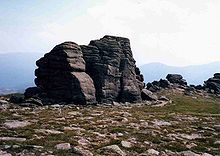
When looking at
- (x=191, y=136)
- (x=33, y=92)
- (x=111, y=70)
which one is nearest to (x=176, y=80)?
(x=111, y=70)

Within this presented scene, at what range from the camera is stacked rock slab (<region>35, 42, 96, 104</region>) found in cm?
6125

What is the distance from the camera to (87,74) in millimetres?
66250

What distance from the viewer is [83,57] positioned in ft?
226

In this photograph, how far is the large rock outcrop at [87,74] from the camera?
2446 inches

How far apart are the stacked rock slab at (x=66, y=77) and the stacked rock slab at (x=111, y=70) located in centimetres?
227

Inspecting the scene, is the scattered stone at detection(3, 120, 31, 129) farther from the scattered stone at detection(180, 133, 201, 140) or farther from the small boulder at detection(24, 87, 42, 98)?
the small boulder at detection(24, 87, 42, 98)

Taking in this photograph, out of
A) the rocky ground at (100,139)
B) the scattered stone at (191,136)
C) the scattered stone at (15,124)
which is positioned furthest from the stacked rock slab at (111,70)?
the scattered stone at (15,124)

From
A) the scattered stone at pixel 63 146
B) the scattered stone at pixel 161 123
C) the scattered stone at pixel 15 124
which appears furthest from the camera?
the scattered stone at pixel 161 123

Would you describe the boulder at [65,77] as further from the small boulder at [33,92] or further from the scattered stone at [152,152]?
the scattered stone at [152,152]

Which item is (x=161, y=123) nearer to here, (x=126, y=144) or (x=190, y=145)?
(x=190, y=145)

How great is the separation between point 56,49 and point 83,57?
5.43 m

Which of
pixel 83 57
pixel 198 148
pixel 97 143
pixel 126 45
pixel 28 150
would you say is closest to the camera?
pixel 28 150

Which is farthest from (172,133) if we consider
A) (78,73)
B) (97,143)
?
(78,73)

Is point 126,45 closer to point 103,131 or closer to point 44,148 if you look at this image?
point 103,131
